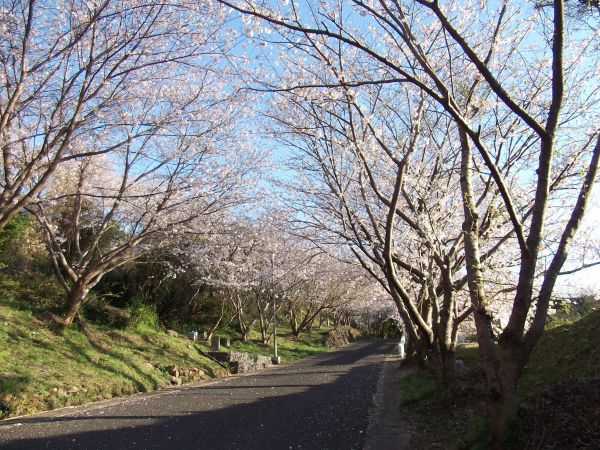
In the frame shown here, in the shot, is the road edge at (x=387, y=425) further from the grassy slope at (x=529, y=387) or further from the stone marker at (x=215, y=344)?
the stone marker at (x=215, y=344)

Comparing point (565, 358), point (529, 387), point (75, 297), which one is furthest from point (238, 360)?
point (565, 358)

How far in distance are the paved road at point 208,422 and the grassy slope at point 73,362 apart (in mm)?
508

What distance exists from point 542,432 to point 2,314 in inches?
488

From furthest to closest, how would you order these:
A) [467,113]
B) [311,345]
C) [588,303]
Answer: [311,345]
[588,303]
[467,113]

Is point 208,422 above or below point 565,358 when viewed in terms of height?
below

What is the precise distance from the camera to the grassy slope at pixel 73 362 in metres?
8.95

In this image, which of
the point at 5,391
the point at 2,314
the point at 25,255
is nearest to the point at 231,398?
the point at 5,391

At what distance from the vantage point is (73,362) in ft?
36.6

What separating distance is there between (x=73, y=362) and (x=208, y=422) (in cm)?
→ 494

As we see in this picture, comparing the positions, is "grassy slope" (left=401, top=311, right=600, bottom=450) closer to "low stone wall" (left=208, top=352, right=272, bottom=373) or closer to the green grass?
the green grass

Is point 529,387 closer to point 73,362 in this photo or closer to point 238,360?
point 73,362

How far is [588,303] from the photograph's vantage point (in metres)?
10.8

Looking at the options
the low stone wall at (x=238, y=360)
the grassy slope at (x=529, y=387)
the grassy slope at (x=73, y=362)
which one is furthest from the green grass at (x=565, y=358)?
the low stone wall at (x=238, y=360)

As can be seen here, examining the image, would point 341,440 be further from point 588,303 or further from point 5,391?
point 588,303
